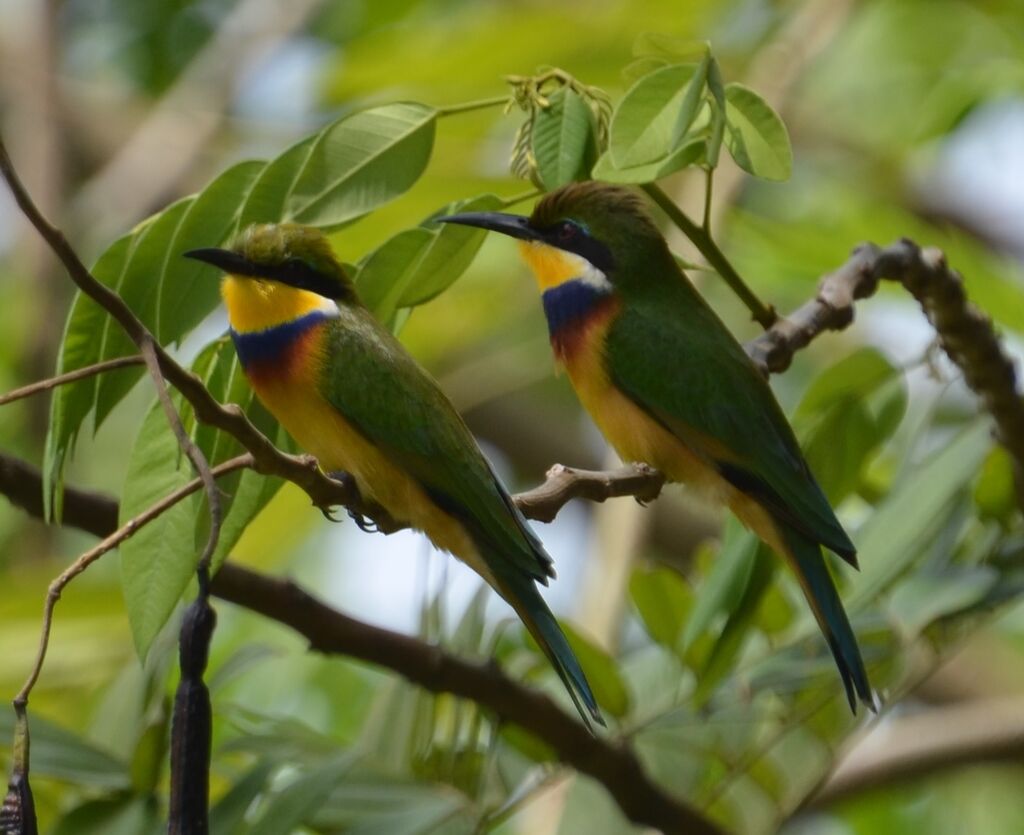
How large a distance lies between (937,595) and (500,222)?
2.97 ft

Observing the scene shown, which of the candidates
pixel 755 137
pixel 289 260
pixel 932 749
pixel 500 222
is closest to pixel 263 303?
pixel 289 260

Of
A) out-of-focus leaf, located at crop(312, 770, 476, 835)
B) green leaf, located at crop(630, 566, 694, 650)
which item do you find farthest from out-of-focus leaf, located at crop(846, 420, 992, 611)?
out-of-focus leaf, located at crop(312, 770, 476, 835)

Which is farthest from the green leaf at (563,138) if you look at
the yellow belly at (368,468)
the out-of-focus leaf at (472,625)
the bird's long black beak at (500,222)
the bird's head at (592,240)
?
the out-of-focus leaf at (472,625)

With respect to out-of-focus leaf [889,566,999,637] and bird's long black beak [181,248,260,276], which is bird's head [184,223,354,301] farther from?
out-of-focus leaf [889,566,999,637]

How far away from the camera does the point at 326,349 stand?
221 centimetres

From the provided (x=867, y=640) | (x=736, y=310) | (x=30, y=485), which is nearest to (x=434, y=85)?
(x=736, y=310)

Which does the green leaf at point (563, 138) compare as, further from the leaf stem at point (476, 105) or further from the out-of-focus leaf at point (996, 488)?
the out-of-focus leaf at point (996, 488)

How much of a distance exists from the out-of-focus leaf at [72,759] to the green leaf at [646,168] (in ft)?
3.44

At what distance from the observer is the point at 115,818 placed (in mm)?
2252

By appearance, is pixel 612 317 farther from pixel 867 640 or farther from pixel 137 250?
pixel 137 250

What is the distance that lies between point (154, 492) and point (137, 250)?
0.30 metres

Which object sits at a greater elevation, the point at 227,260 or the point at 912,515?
the point at 227,260

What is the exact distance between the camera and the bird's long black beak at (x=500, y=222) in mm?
2123

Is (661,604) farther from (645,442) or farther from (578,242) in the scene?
(578,242)
